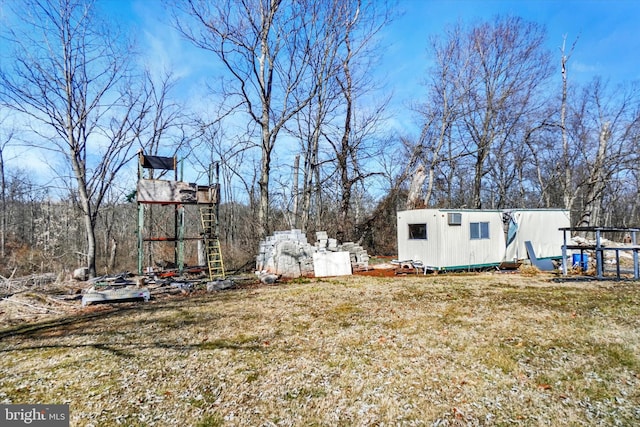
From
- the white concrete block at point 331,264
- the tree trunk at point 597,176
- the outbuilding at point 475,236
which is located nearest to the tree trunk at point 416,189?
the outbuilding at point 475,236

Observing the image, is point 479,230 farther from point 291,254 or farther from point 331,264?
point 291,254

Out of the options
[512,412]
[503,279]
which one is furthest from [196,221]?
[512,412]

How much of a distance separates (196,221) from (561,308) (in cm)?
2328

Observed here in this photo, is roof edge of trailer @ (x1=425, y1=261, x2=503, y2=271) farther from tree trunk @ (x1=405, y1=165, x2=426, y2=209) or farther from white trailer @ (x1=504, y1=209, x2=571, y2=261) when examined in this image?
tree trunk @ (x1=405, y1=165, x2=426, y2=209)

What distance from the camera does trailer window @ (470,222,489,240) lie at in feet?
36.6

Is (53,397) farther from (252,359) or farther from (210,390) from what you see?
(252,359)

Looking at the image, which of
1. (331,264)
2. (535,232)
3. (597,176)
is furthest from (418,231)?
(597,176)

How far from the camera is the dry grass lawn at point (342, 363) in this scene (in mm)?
2793

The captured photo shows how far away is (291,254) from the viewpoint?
1045cm

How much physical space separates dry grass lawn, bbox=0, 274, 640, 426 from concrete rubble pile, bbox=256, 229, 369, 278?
383cm

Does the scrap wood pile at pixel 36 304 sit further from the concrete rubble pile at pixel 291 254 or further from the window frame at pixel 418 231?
the window frame at pixel 418 231

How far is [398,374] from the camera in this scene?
342 cm

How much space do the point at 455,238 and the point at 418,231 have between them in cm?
131

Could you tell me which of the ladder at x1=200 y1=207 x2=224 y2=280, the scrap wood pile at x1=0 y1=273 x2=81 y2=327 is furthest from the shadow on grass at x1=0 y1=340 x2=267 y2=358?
the ladder at x1=200 y1=207 x2=224 y2=280
